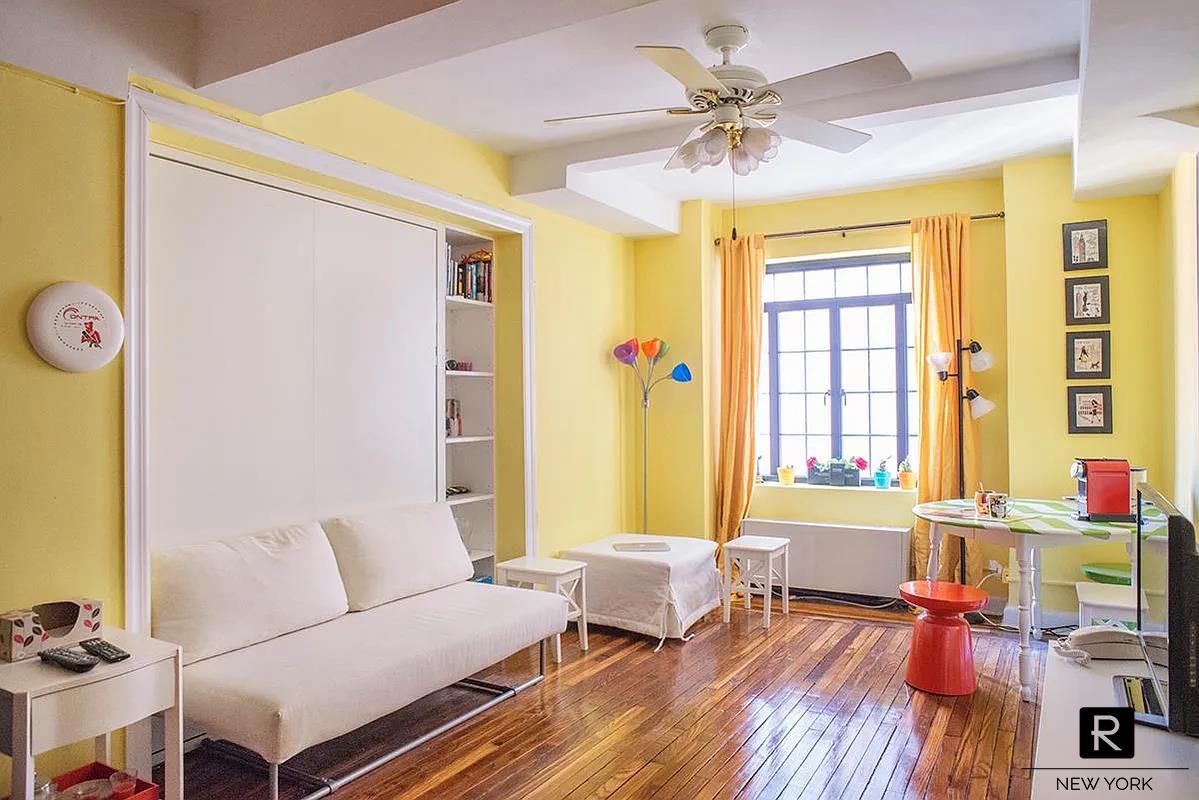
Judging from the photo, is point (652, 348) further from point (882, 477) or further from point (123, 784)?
point (123, 784)

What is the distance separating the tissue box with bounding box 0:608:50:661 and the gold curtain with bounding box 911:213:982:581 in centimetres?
463

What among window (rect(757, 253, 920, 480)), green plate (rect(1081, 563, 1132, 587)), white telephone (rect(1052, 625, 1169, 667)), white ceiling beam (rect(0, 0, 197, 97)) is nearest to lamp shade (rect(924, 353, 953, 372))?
window (rect(757, 253, 920, 480))

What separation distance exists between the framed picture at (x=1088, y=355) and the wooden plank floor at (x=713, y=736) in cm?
159

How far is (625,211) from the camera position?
5.06 metres

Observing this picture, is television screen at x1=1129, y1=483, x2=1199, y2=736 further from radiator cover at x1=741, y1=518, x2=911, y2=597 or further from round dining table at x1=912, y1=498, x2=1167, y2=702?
radiator cover at x1=741, y1=518, x2=911, y2=597

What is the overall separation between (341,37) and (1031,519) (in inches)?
136

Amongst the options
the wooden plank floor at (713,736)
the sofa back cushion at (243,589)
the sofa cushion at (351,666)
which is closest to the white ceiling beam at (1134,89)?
the wooden plank floor at (713,736)

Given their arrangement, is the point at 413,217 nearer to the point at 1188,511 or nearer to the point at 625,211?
the point at 625,211

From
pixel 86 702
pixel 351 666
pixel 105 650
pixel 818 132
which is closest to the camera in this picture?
pixel 86 702

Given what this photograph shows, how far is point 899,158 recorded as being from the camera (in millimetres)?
4789

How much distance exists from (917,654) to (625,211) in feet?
9.72

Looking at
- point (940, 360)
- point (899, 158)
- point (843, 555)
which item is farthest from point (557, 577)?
point (899, 158)

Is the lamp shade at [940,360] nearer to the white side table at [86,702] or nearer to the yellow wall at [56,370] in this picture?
the yellow wall at [56,370]

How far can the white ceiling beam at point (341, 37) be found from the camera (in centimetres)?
237
